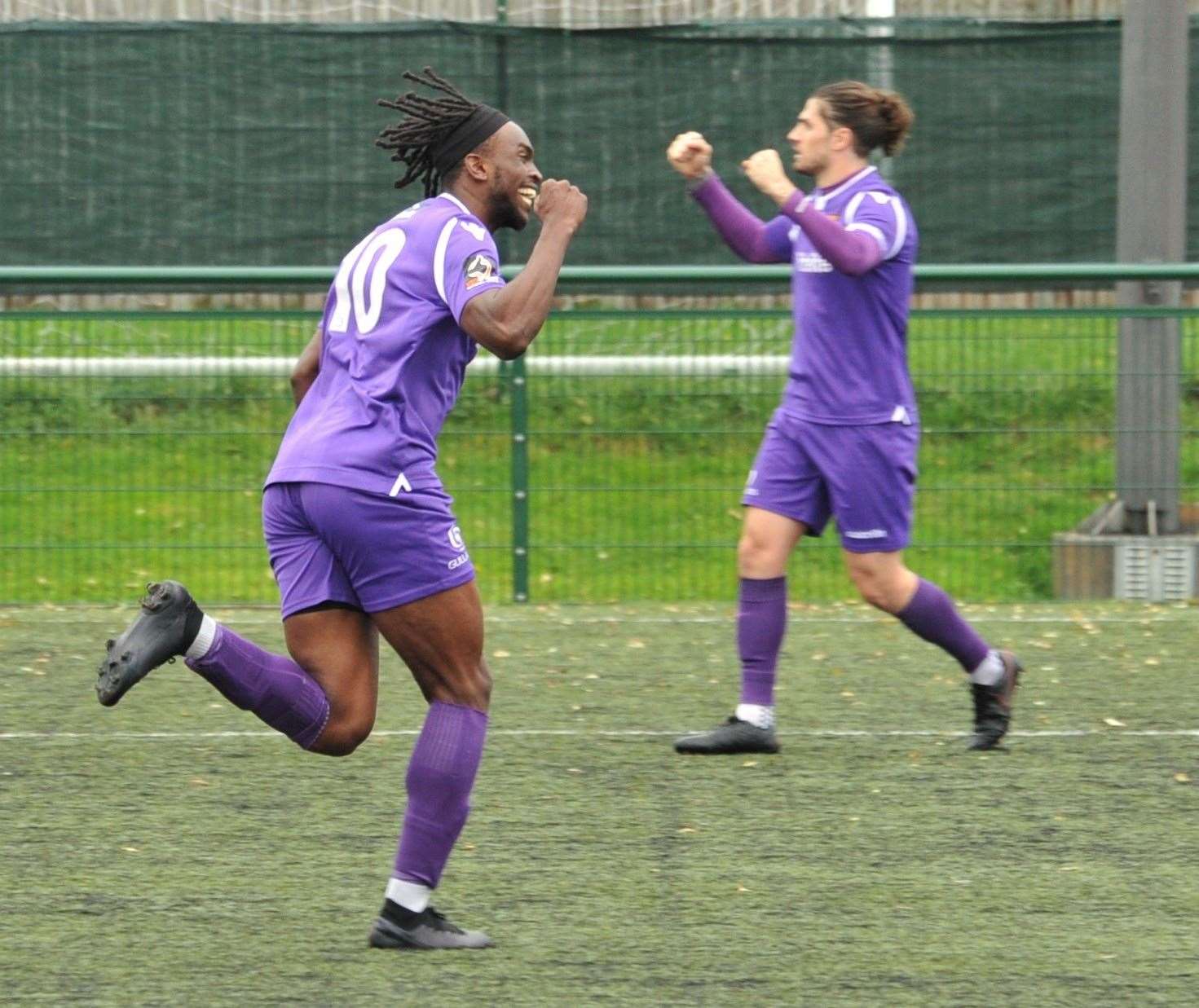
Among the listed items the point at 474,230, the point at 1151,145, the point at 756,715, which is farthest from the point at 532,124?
the point at 474,230

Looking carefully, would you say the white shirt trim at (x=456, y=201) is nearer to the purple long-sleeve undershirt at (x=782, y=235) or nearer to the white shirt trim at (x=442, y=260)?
the white shirt trim at (x=442, y=260)

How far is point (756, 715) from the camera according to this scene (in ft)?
22.1

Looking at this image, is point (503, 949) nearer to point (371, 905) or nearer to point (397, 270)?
point (371, 905)

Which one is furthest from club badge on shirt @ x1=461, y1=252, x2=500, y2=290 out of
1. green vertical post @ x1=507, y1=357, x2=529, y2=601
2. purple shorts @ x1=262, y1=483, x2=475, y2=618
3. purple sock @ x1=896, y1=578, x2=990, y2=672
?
green vertical post @ x1=507, y1=357, x2=529, y2=601

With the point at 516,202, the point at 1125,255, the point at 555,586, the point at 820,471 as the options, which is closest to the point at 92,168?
the point at 555,586

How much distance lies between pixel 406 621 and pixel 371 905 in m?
0.82

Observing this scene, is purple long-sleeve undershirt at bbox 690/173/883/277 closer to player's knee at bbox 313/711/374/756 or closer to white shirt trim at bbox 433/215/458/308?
white shirt trim at bbox 433/215/458/308

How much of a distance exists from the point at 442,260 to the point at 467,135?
0.40 m

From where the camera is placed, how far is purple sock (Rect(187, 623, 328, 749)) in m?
4.79

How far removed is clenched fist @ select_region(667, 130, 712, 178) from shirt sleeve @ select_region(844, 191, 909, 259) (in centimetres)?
45

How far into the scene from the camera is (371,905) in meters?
5.12

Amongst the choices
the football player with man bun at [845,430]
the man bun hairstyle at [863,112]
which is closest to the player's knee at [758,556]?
the football player with man bun at [845,430]

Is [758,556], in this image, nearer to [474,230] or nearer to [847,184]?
[847,184]

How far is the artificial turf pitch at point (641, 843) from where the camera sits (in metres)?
4.60
